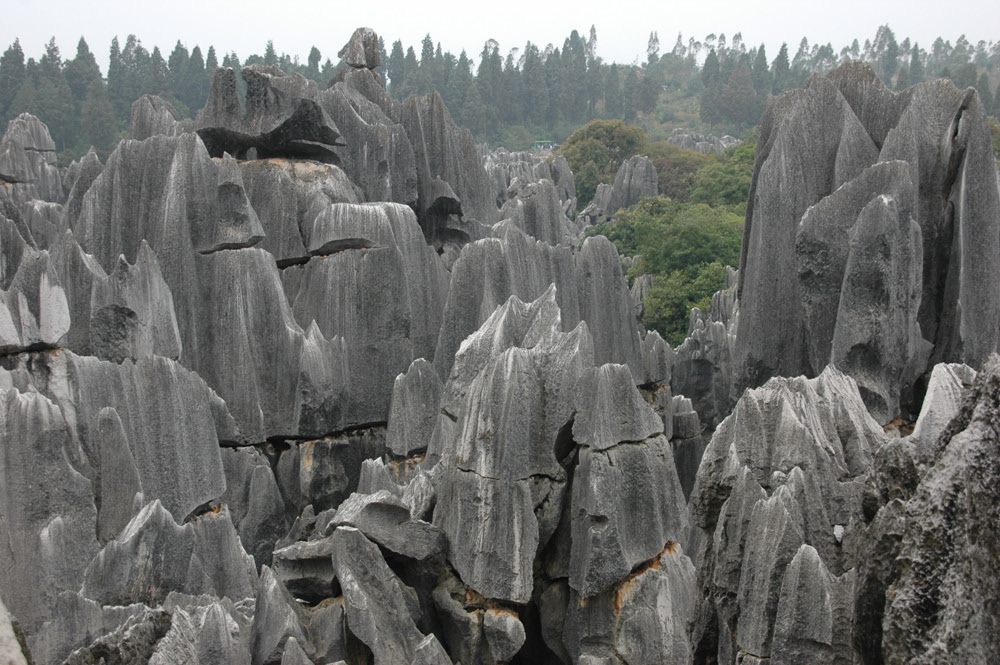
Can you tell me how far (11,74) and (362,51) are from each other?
52254 mm

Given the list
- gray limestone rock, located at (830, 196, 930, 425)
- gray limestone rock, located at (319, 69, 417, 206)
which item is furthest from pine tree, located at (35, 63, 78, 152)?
gray limestone rock, located at (830, 196, 930, 425)

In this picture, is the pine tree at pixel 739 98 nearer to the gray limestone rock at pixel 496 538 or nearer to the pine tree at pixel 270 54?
the pine tree at pixel 270 54

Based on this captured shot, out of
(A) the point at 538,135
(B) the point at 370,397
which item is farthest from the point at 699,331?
(A) the point at 538,135

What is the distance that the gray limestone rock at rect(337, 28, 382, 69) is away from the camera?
21922 millimetres

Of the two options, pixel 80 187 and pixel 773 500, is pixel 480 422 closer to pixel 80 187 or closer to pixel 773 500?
pixel 773 500

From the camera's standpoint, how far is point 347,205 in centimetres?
1523

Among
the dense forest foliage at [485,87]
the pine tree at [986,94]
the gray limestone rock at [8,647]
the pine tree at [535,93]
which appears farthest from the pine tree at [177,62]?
the gray limestone rock at [8,647]

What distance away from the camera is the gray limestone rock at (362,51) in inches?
863

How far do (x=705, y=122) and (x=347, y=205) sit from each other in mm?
87355

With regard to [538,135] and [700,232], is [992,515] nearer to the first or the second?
[700,232]

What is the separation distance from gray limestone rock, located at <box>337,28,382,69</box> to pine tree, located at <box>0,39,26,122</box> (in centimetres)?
4992

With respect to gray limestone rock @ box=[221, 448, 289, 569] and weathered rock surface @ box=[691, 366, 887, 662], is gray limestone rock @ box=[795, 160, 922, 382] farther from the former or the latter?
gray limestone rock @ box=[221, 448, 289, 569]

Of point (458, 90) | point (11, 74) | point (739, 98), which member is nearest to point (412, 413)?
point (11, 74)

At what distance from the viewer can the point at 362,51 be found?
72.0 ft
